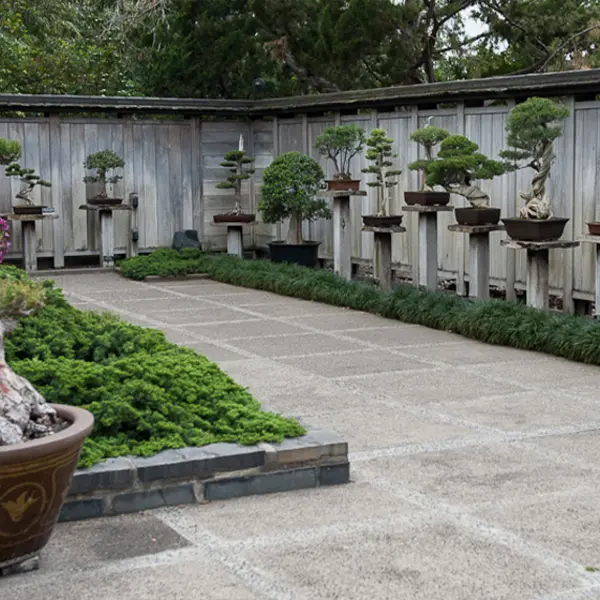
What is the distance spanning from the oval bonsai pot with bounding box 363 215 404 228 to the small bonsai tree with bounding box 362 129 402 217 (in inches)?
4.1

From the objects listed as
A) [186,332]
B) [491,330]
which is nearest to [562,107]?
[491,330]

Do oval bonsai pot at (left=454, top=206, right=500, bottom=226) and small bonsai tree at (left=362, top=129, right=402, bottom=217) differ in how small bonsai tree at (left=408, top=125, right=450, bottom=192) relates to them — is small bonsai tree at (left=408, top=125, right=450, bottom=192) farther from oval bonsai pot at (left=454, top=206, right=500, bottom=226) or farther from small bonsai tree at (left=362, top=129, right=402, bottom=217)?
oval bonsai pot at (left=454, top=206, right=500, bottom=226)

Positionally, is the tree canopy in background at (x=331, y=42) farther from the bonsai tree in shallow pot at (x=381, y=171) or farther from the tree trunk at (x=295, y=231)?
the bonsai tree in shallow pot at (x=381, y=171)

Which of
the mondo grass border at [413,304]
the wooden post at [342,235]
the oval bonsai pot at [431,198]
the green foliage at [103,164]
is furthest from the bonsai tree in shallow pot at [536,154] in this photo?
the green foliage at [103,164]

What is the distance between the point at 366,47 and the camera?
703 inches

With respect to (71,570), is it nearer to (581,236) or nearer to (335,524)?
(335,524)

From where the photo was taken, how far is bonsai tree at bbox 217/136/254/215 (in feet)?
52.9

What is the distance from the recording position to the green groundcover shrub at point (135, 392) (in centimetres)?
584

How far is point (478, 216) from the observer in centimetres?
1125

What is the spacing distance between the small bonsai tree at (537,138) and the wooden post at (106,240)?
7243 mm

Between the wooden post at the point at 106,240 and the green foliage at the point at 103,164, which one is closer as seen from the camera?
the green foliage at the point at 103,164

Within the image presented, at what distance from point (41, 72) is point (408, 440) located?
54.4 feet

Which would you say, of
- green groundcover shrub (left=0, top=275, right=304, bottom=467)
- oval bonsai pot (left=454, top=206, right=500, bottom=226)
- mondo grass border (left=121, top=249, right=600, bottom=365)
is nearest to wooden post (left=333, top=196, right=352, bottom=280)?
mondo grass border (left=121, top=249, right=600, bottom=365)

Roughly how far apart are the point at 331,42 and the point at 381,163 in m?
5.25
